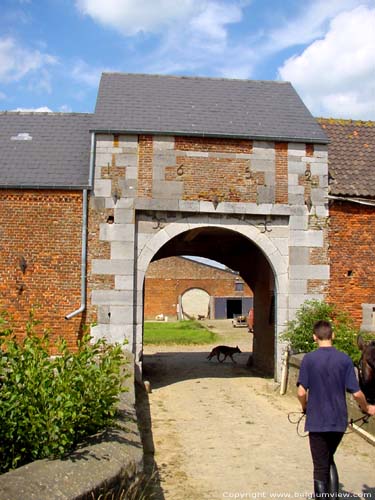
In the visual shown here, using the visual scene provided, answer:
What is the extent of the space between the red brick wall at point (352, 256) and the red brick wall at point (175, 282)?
31.3m

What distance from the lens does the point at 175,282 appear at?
143 ft

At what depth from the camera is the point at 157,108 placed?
1217 cm

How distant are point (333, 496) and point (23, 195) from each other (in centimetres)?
858

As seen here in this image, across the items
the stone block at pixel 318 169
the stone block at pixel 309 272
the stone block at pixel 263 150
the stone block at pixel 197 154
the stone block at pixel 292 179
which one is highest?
the stone block at pixel 263 150

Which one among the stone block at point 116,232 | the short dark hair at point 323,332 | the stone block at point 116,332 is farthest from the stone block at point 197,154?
the short dark hair at point 323,332

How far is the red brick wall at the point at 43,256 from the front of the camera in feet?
35.9

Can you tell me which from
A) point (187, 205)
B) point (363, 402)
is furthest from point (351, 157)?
point (363, 402)

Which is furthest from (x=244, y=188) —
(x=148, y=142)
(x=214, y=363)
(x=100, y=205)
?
(x=214, y=363)

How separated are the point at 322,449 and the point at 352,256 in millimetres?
7896

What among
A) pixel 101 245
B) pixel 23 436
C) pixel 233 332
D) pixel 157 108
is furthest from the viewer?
pixel 233 332

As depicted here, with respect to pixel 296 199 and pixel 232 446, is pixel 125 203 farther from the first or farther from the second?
pixel 232 446

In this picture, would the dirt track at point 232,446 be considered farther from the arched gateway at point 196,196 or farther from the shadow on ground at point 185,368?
the arched gateway at point 196,196

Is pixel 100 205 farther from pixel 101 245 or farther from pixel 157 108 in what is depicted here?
pixel 157 108

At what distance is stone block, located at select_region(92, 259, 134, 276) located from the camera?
11.1 metres
